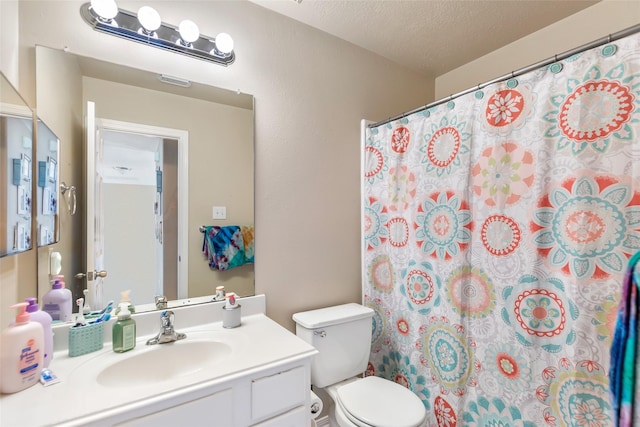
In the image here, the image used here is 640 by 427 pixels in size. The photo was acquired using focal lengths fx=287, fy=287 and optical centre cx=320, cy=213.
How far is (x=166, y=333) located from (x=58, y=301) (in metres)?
0.39

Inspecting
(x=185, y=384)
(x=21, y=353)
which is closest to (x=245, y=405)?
(x=185, y=384)

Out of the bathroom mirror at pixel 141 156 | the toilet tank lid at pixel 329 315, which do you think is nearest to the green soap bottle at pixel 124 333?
the bathroom mirror at pixel 141 156

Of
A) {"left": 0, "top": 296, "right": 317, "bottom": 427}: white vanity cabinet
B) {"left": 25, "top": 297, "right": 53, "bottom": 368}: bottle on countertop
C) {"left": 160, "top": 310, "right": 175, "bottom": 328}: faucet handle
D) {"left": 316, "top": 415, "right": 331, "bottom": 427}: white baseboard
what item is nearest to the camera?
{"left": 0, "top": 296, "right": 317, "bottom": 427}: white vanity cabinet

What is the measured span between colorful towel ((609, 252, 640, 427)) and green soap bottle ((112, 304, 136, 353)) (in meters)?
1.60

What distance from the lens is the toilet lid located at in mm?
1229

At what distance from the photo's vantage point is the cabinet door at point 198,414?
80cm

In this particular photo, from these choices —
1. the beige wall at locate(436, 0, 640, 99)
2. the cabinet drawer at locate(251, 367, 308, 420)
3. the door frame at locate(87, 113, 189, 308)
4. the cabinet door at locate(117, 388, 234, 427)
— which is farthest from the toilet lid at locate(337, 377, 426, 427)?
the beige wall at locate(436, 0, 640, 99)

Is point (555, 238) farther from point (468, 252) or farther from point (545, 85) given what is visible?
point (545, 85)

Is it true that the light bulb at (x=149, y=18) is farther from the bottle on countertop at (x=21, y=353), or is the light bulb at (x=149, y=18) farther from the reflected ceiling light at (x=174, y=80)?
the bottle on countertop at (x=21, y=353)

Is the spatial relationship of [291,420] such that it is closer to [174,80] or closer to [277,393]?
[277,393]

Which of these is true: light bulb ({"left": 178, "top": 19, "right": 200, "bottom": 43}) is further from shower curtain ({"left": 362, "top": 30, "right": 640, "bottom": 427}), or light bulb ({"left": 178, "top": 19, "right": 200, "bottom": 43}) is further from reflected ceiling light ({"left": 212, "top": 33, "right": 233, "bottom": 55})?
shower curtain ({"left": 362, "top": 30, "right": 640, "bottom": 427})

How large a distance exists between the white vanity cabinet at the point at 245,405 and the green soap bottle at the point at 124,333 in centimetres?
36

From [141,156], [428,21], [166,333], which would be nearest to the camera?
[166,333]

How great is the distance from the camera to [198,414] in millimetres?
861
